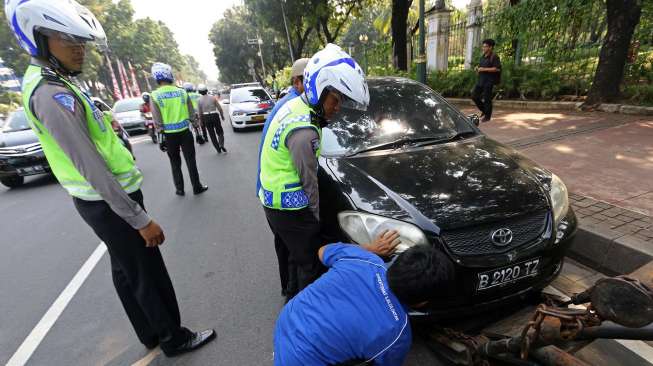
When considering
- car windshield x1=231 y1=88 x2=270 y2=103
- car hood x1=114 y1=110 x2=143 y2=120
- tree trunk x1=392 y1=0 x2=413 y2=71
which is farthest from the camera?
car hood x1=114 y1=110 x2=143 y2=120

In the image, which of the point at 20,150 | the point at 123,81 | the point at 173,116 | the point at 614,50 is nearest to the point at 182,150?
the point at 173,116

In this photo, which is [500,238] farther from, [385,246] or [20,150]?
[20,150]

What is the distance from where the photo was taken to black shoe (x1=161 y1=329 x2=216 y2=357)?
229 cm

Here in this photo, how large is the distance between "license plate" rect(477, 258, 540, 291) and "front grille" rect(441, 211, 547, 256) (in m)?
0.10

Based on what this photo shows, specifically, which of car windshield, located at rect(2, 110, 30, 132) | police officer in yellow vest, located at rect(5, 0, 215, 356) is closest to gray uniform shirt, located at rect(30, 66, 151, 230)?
police officer in yellow vest, located at rect(5, 0, 215, 356)

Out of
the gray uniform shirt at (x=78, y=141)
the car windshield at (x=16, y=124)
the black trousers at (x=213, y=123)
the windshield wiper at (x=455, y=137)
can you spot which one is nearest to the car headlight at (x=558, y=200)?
the windshield wiper at (x=455, y=137)

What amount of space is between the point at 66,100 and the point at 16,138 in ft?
24.5

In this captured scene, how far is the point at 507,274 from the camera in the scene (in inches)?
74.7

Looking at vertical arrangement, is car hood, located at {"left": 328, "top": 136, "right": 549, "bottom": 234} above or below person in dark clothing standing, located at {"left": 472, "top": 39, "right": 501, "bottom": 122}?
below

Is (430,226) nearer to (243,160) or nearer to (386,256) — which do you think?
(386,256)

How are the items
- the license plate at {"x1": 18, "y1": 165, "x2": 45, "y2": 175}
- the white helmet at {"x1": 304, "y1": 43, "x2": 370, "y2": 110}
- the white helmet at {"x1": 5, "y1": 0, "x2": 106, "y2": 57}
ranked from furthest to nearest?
the license plate at {"x1": 18, "y1": 165, "x2": 45, "y2": 175} < the white helmet at {"x1": 304, "y1": 43, "x2": 370, "y2": 110} < the white helmet at {"x1": 5, "y1": 0, "x2": 106, "y2": 57}

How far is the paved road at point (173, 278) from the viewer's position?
7.82 ft

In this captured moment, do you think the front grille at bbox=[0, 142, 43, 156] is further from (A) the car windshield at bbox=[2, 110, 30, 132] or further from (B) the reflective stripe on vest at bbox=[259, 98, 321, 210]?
(B) the reflective stripe on vest at bbox=[259, 98, 321, 210]

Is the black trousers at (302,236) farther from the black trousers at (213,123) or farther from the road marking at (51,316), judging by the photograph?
the black trousers at (213,123)
